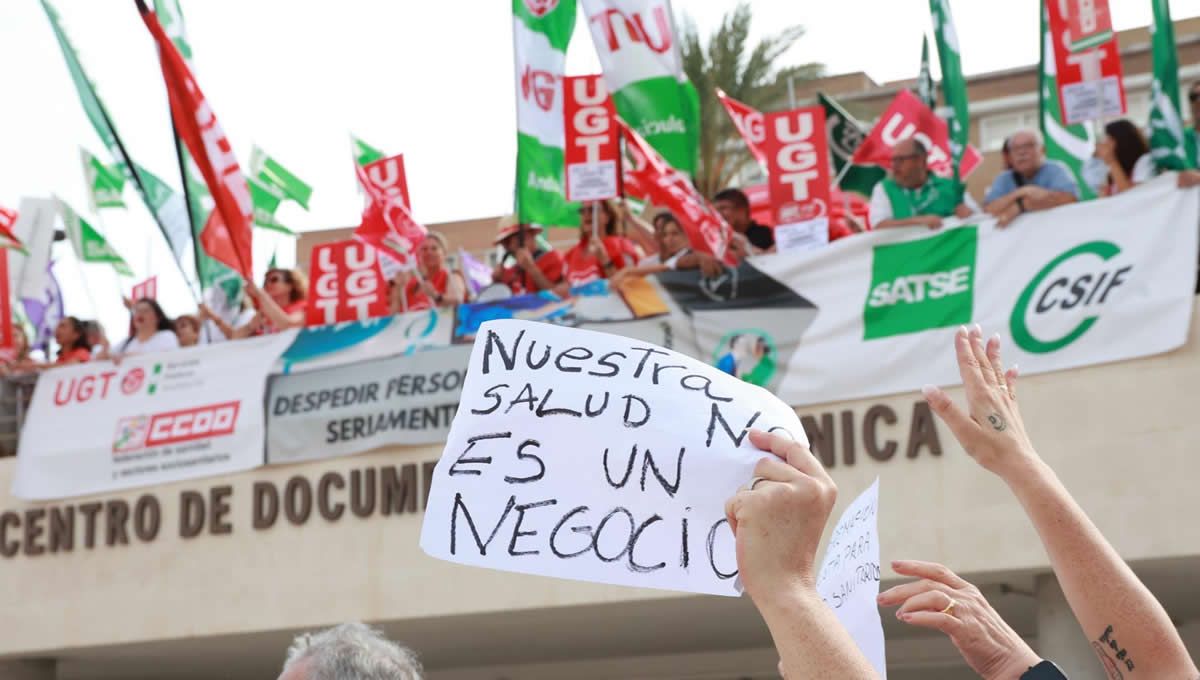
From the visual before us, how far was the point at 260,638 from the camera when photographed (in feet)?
36.9

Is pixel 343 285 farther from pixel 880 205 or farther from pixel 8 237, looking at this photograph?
pixel 880 205

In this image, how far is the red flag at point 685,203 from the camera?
9836 millimetres

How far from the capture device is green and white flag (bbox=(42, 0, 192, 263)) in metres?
12.7

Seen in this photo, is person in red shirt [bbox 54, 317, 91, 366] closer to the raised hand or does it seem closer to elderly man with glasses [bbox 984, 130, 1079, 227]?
elderly man with glasses [bbox 984, 130, 1079, 227]

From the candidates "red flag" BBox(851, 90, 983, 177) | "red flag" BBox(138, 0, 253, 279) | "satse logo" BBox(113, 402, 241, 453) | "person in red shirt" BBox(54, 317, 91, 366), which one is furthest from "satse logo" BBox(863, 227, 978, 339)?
"person in red shirt" BBox(54, 317, 91, 366)

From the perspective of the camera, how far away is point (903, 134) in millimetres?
9945

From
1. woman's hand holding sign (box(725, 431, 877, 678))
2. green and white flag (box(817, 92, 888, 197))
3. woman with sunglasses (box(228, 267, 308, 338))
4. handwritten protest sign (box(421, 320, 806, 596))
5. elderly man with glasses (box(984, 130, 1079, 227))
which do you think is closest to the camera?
woman's hand holding sign (box(725, 431, 877, 678))

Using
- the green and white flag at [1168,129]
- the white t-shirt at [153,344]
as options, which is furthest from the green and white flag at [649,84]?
the white t-shirt at [153,344]

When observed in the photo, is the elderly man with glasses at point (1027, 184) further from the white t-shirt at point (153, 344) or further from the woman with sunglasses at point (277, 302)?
the white t-shirt at point (153, 344)

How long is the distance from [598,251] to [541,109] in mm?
1151

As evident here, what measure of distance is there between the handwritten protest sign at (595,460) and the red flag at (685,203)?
6.92 meters

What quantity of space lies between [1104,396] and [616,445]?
21.1 feet

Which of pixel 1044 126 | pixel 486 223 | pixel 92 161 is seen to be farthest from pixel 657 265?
pixel 486 223

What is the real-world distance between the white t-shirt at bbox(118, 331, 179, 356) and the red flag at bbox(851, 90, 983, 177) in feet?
16.1
